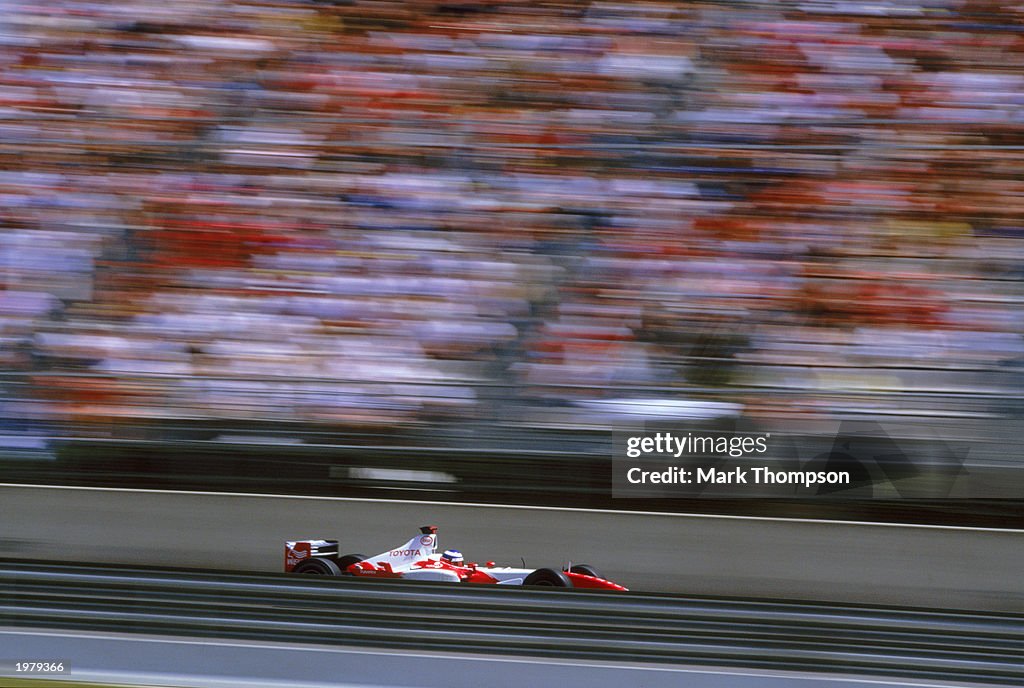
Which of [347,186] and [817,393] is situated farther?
[347,186]

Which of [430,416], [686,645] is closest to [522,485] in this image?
[430,416]

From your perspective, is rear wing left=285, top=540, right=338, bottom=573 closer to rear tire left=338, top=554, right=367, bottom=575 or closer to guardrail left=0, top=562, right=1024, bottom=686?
rear tire left=338, top=554, right=367, bottom=575

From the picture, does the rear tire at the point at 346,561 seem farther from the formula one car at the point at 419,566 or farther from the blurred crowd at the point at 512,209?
the blurred crowd at the point at 512,209

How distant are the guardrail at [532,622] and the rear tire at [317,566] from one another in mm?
261

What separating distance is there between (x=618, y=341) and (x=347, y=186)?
3.73ft

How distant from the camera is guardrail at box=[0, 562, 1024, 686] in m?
2.26

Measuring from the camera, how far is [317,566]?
2779mm

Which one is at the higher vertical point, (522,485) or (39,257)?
(39,257)

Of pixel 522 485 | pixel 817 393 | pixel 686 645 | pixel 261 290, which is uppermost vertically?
pixel 261 290

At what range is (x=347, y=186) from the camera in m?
3.60

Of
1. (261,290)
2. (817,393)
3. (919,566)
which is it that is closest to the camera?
(919,566)

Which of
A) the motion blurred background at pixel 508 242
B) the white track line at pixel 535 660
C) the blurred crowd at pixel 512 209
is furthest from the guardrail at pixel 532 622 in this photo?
the blurred crowd at pixel 512 209

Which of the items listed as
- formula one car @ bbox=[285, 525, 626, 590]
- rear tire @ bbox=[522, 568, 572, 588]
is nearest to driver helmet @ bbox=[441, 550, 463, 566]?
formula one car @ bbox=[285, 525, 626, 590]

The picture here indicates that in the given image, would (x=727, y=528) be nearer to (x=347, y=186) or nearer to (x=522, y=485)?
(x=522, y=485)
